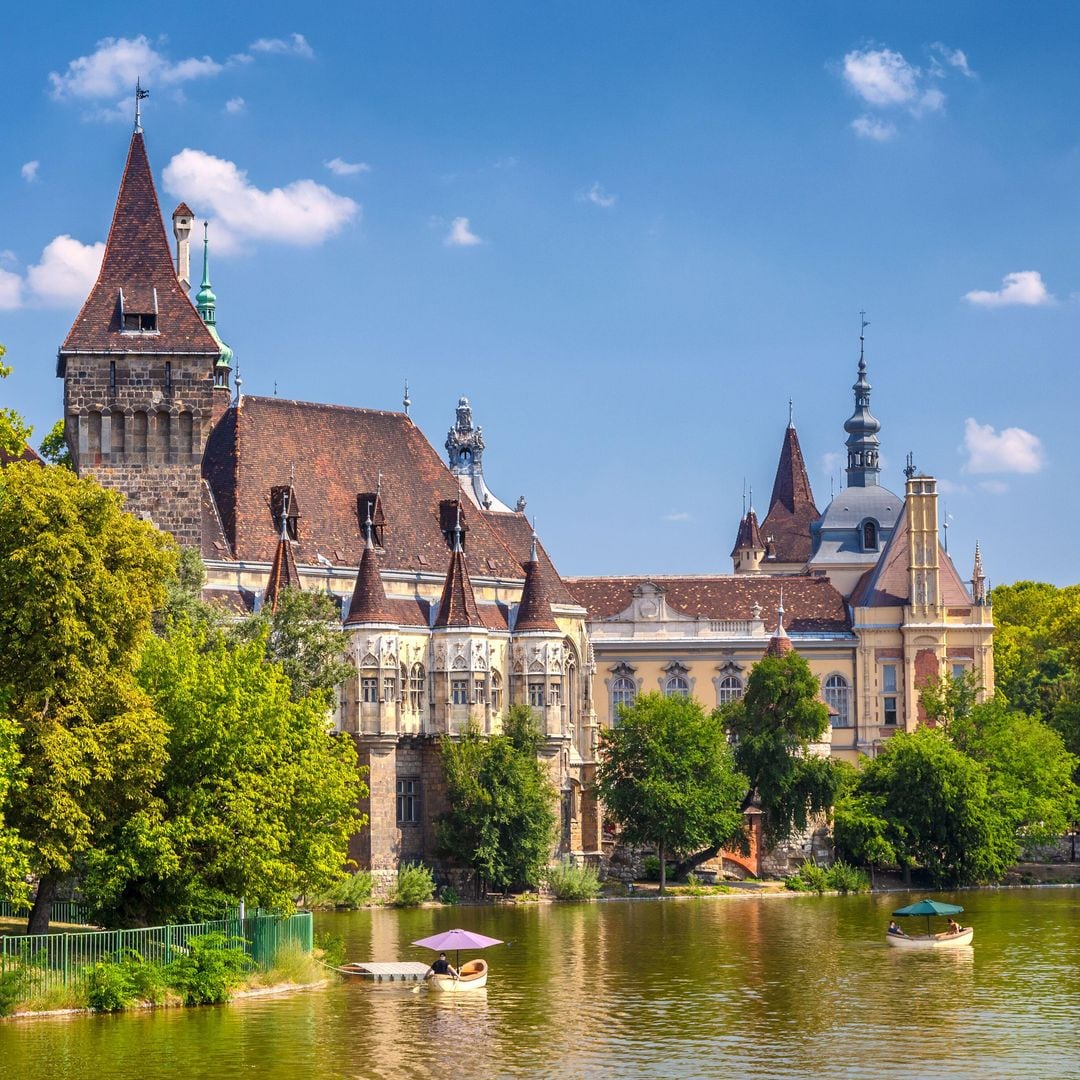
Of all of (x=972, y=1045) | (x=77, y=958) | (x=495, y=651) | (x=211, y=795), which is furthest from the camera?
(x=495, y=651)

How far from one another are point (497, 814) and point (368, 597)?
465 inches

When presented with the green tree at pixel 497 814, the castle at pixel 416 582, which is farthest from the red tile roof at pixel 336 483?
the green tree at pixel 497 814

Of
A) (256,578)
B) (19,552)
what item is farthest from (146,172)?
(19,552)

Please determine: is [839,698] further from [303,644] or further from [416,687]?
[303,644]

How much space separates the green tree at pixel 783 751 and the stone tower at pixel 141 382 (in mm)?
26190

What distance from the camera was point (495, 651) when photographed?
104m

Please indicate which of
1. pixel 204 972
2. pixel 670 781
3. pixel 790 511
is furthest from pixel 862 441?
pixel 204 972

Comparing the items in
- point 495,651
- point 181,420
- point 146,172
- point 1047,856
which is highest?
point 146,172

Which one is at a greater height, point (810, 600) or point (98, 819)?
point (810, 600)

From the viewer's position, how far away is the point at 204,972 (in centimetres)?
5362

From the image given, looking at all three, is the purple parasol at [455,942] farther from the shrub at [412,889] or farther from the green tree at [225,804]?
the shrub at [412,889]

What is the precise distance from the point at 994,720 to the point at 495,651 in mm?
23890

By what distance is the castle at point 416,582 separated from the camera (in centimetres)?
9069

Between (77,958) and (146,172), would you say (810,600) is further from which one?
(77,958)
